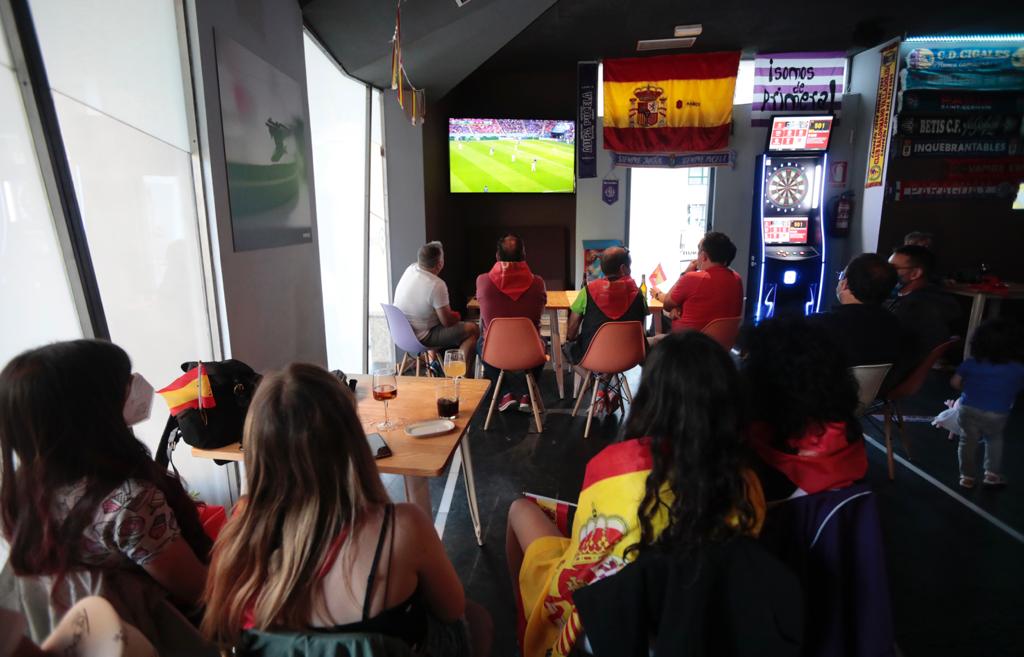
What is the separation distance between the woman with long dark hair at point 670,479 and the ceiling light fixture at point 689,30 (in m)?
4.69

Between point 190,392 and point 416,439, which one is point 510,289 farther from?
point 190,392

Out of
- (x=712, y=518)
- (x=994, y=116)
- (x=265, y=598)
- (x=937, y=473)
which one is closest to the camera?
(x=265, y=598)

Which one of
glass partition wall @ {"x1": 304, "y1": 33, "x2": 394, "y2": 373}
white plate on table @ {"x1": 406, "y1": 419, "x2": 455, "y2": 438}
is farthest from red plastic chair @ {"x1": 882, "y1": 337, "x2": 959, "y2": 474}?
glass partition wall @ {"x1": 304, "y1": 33, "x2": 394, "y2": 373}

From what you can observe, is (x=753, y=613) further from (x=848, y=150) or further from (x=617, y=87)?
(x=848, y=150)

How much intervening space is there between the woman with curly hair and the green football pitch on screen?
4.84 meters

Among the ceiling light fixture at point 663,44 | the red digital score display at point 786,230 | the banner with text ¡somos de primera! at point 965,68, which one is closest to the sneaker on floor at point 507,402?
the red digital score display at point 786,230

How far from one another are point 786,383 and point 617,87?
16.5 ft

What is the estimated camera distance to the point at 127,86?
1891mm

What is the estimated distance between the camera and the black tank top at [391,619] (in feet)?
3.13

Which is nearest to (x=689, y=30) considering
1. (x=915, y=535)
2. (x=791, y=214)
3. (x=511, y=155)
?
(x=511, y=155)

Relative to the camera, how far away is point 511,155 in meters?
6.02

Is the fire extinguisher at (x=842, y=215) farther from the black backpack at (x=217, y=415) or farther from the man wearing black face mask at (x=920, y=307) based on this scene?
the black backpack at (x=217, y=415)

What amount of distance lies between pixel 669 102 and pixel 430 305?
368 cm

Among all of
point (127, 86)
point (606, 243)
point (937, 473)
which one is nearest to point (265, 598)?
point (127, 86)
